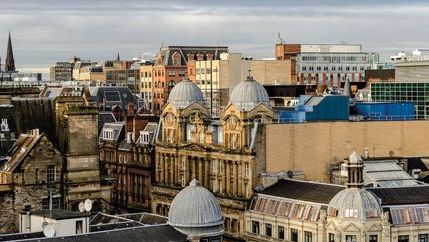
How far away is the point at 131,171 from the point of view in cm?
15000

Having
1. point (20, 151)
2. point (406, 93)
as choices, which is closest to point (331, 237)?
point (20, 151)

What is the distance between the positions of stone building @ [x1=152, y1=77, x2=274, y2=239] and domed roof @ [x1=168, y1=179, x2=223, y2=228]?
2695 cm

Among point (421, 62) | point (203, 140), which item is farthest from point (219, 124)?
point (421, 62)

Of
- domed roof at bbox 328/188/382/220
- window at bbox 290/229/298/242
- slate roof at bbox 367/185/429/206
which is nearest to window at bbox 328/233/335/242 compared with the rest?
domed roof at bbox 328/188/382/220

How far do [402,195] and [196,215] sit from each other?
27.1 meters

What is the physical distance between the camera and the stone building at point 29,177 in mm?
109750

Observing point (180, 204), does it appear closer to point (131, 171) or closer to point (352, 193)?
point (352, 193)

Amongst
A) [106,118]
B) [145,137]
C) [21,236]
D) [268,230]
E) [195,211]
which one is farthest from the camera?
[106,118]

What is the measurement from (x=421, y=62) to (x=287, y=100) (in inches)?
1075

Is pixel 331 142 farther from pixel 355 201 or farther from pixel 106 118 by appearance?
pixel 106 118

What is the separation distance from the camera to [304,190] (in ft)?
364

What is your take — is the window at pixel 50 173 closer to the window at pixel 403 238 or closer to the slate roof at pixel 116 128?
the window at pixel 403 238

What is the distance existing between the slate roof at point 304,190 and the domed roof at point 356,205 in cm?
587

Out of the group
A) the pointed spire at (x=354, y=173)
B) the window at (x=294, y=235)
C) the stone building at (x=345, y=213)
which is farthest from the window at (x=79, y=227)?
the window at (x=294, y=235)
